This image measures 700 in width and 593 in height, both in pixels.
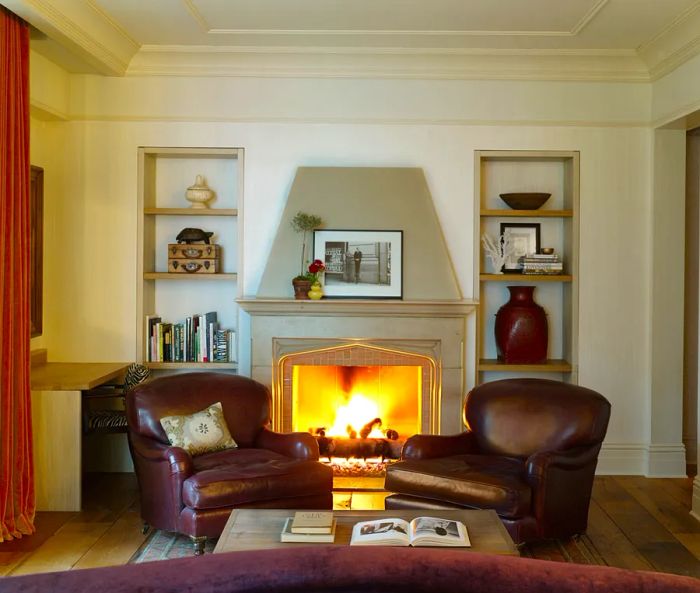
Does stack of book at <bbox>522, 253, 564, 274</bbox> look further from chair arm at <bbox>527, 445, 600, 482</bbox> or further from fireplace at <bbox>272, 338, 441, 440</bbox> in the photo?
chair arm at <bbox>527, 445, 600, 482</bbox>

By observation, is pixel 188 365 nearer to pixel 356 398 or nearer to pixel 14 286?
pixel 356 398

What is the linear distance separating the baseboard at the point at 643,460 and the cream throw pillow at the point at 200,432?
264 centimetres

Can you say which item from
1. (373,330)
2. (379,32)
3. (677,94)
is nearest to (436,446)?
(373,330)

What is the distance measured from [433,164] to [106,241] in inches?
88.8

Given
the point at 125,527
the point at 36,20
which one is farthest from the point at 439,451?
the point at 36,20

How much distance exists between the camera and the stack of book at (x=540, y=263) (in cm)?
553

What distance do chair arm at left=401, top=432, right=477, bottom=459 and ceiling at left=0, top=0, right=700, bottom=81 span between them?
2.37 meters

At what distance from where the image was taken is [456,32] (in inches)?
195

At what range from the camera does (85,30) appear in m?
4.54

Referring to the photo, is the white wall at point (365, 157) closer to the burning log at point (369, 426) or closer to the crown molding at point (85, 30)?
the crown molding at point (85, 30)

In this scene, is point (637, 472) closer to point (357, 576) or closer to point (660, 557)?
point (660, 557)

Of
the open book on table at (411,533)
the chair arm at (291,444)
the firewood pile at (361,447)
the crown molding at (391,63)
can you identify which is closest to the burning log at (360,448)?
the firewood pile at (361,447)

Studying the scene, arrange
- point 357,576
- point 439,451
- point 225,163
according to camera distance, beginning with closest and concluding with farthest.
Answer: point 357,576 < point 439,451 < point 225,163

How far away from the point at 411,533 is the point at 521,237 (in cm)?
317
